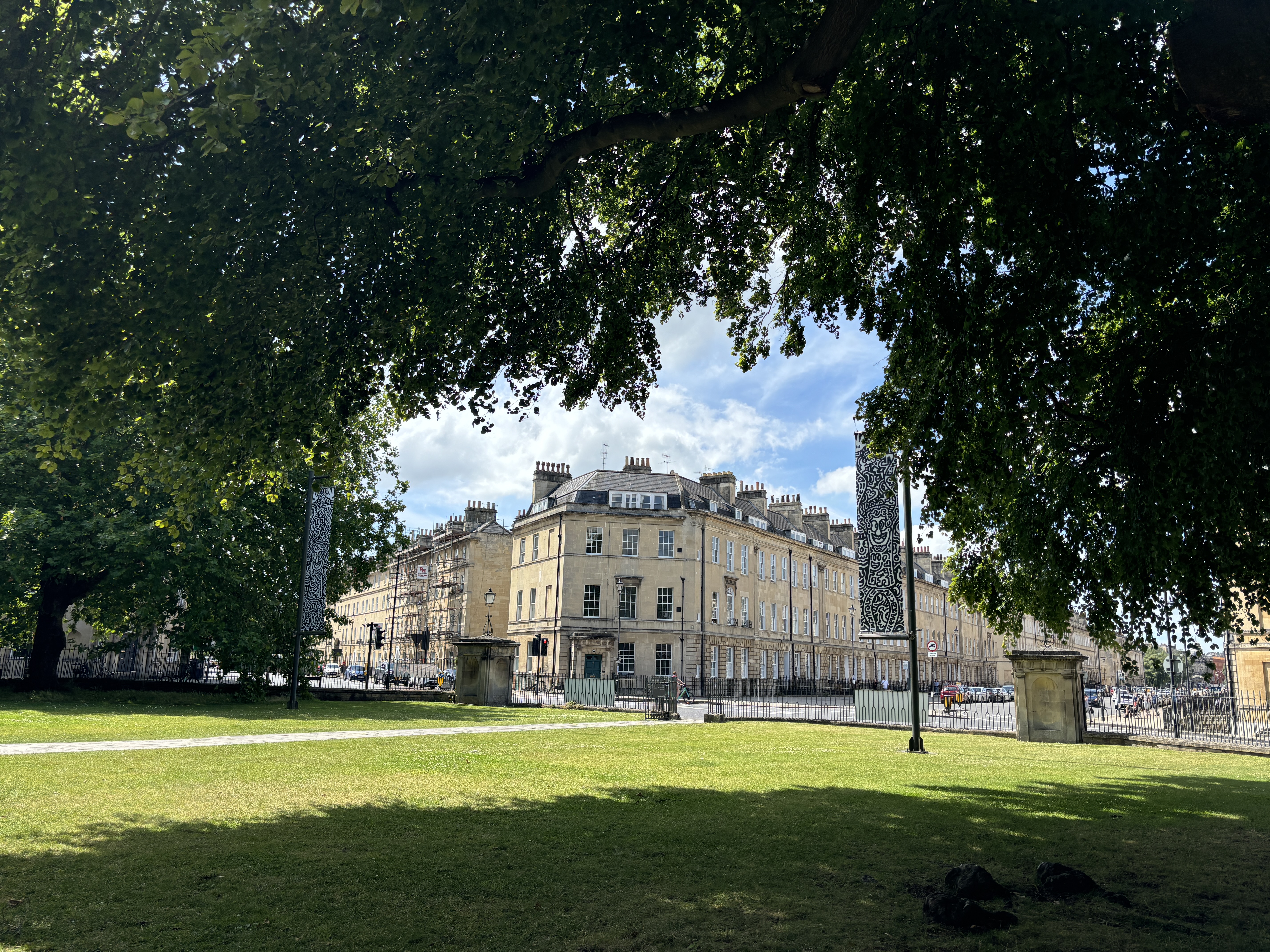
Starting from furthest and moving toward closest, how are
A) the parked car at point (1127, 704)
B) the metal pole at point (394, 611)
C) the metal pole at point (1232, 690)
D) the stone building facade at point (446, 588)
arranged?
the metal pole at point (394, 611), the stone building facade at point (446, 588), the parked car at point (1127, 704), the metal pole at point (1232, 690)

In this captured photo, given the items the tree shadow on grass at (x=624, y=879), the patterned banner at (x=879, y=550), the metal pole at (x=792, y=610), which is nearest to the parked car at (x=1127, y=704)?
the patterned banner at (x=879, y=550)

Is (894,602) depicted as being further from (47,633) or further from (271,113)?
(47,633)

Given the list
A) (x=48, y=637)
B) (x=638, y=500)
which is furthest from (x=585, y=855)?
(x=638, y=500)

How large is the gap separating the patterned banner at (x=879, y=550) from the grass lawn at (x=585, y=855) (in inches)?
265

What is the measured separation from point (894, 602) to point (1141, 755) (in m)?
5.77

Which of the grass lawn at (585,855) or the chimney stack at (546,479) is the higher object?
the chimney stack at (546,479)

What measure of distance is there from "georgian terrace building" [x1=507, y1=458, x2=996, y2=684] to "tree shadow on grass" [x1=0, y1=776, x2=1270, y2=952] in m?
50.1

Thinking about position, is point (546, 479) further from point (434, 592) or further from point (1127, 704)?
point (1127, 704)

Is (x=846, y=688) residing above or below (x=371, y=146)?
below

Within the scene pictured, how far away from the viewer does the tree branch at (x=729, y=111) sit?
7.05 metres

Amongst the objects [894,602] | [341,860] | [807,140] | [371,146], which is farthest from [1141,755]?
[371,146]

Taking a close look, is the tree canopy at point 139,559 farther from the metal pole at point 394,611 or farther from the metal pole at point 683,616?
the metal pole at point 394,611

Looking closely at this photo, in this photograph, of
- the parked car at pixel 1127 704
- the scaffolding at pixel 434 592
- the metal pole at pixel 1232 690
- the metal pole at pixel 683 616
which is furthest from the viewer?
the scaffolding at pixel 434 592

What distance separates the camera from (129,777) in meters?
10.3
